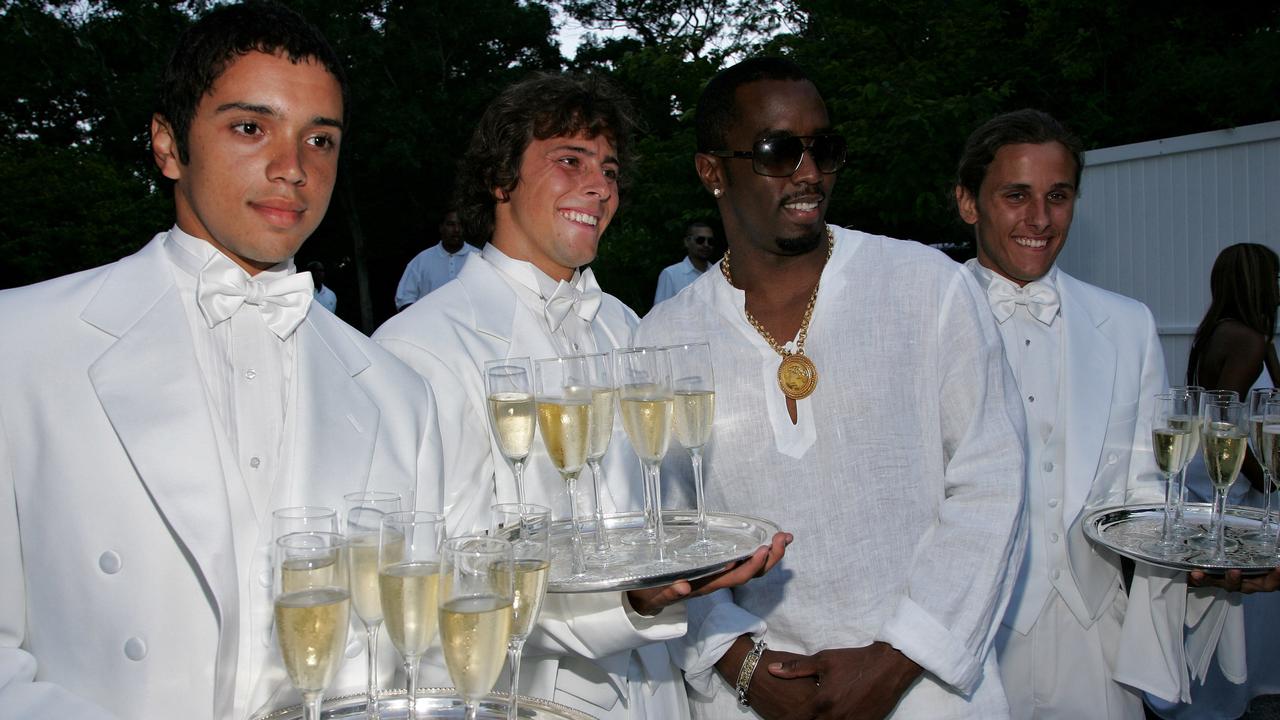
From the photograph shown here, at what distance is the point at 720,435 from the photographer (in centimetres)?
321

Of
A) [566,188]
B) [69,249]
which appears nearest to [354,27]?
[69,249]

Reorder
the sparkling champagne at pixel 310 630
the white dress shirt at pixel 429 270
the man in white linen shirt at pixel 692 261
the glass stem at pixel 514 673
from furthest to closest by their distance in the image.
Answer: the white dress shirt at pixel 429 270
the man in white linen shirt at pixel 692 261
the glass stem at pixel 514 673
the sparkling champagne at pixel 310 630

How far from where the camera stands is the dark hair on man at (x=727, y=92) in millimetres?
3305

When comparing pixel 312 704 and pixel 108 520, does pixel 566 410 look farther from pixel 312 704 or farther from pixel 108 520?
pixel 108 520

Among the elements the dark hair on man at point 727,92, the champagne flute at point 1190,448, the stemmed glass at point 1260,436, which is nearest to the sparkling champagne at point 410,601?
the dark hair on man at point 727,92

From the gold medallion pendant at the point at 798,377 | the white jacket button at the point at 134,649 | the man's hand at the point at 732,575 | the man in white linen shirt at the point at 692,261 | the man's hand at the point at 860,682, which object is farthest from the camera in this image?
the man in white linen shirt at the point at 692,261

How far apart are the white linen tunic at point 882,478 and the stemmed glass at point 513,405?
2.97 ft

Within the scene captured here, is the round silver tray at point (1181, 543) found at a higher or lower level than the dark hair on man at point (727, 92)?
lower

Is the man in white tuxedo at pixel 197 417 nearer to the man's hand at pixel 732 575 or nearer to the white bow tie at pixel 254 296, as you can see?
the white bow tie at pixel 254 296

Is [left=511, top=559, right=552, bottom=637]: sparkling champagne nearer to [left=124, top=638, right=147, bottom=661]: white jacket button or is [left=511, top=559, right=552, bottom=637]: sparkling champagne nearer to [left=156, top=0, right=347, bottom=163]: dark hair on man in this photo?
[left=124, top=638, right=147, bottom=661]: white jacket button

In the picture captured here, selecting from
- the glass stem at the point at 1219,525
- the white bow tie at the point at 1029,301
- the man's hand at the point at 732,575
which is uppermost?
the white bow tie at the point at 1029,301

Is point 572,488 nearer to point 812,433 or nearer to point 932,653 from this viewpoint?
point 812,433

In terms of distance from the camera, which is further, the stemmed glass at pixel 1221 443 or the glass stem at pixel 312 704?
the stemmed glass at pixel 1221 443

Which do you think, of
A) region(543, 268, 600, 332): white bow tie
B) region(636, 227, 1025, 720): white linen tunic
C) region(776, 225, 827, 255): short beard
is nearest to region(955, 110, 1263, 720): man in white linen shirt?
region(636, 227, 1025, 720): white linen tunic
